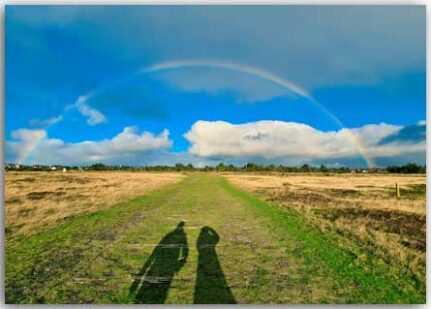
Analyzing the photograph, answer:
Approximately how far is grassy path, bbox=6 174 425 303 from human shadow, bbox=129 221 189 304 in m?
0.02

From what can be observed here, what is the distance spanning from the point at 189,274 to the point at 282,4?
6728 mm

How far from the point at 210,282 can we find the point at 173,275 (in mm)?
845

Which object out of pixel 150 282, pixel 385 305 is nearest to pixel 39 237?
pixel 150 282

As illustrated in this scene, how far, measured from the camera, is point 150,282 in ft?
25.4

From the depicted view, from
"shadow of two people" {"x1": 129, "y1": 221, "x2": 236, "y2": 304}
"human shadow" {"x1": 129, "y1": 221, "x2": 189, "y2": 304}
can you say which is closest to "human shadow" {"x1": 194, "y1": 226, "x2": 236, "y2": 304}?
"shadow of two people" {"x1": 129, "y1": 221, "x2": 236, "y2": 304}

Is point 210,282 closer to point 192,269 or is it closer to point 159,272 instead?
point 192,269

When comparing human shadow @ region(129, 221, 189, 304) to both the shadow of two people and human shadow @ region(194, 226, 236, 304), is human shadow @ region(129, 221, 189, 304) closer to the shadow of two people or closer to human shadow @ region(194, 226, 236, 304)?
the shadow of two people

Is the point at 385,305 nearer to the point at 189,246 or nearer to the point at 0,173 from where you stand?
the point at 189,246

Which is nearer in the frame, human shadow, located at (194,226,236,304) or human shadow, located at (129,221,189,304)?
human shadow, located at (194,226,236,304)

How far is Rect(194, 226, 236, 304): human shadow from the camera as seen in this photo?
7.16 m

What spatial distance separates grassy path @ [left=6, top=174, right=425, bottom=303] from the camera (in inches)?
285

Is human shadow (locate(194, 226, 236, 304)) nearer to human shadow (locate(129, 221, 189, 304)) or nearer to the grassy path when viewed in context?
the grassy path

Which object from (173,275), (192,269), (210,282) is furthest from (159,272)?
(210,282)

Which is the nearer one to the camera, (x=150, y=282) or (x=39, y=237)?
(x=150, y=282)
